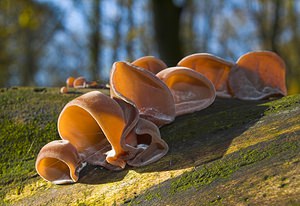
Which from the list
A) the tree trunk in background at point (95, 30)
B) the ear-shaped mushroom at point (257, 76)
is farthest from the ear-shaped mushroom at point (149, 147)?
the tree trunk in background at point (95, 30)

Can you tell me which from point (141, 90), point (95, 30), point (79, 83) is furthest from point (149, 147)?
point (95, 30)

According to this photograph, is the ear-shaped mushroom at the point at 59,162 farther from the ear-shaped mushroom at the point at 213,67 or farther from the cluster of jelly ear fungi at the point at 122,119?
the ear-shaped mushroom at the point at 213,67

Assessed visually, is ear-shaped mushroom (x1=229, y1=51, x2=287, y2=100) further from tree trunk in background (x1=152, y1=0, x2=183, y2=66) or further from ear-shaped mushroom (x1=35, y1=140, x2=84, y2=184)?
tree trunk in background (x1=152, y1=0, x2=183, y2=66)

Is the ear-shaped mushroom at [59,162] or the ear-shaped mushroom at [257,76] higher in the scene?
the ear-shaped mushroom at [257,76]

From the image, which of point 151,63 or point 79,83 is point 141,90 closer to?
point 151,63

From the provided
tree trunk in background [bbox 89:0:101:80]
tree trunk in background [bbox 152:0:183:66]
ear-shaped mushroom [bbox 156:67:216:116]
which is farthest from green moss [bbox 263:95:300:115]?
tree trunk in background [bbox 89:0:101:80]
